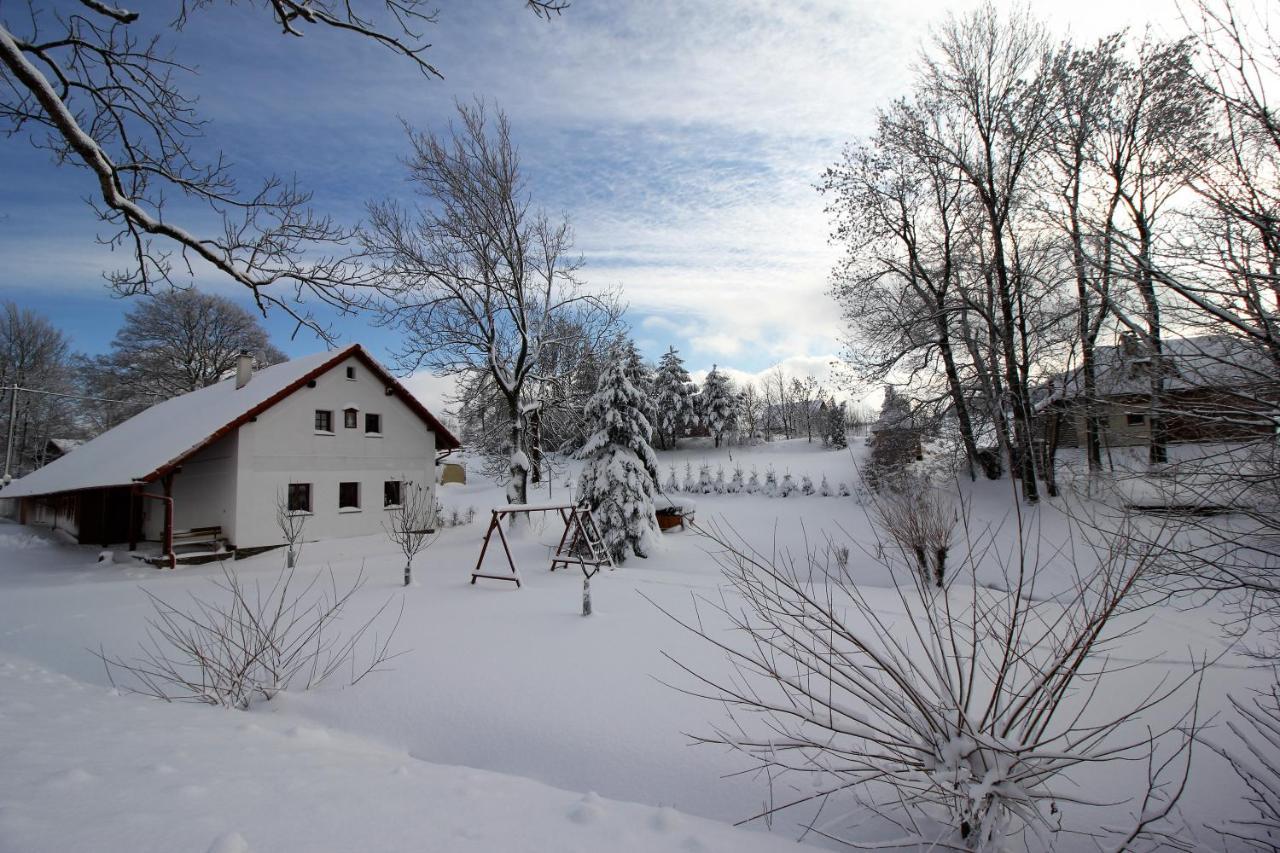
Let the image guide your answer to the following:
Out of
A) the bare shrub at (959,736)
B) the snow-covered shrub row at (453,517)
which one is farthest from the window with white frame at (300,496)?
the bare shrub at (959,736)

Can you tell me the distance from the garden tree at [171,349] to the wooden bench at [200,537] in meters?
16.1

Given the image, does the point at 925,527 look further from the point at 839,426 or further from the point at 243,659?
the point at 243,659

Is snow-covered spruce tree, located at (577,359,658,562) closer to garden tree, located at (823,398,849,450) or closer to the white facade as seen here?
garden tree, located at (823,398,849,450)

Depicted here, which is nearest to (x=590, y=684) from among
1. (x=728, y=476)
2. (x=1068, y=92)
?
(x=1068, y=92)

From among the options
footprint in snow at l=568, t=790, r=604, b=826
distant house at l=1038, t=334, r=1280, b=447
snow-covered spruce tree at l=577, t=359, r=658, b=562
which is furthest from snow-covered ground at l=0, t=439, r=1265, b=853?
snow-covered spruce tree at l=577, t=359, r=658, b=562

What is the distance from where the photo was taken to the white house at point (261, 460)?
51.5 feet

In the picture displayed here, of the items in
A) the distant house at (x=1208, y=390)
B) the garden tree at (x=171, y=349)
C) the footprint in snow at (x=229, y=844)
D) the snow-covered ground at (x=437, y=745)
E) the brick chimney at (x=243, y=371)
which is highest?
the garden tree at (x=171, y=349)

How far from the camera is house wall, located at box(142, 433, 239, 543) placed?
52.0ft

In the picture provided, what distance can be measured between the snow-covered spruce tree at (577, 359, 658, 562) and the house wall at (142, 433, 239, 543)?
9.80m

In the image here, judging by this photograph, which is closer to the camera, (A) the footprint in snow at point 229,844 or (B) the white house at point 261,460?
(A) the footprint in snow at point 229,844

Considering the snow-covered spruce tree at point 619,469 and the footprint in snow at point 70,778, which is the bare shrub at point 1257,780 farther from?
the snow-covered spruce tree at point 619,469

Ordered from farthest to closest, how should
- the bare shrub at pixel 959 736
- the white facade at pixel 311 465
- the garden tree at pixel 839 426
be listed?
the white facade at pixel 311 465 → the garden tree at pixel 839 426 → the bare shrub at pixel 959 736

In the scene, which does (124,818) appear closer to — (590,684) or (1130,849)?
(590,684)

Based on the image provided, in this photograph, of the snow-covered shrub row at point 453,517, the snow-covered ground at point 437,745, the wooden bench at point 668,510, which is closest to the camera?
the snow-covered ground at point 437,745
